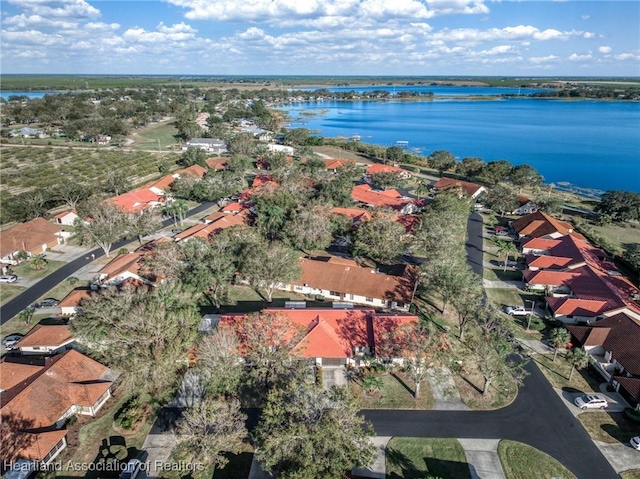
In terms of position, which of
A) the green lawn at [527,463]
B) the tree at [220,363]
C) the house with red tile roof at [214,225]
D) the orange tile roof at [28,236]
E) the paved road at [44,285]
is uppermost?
the tree at [220,363]

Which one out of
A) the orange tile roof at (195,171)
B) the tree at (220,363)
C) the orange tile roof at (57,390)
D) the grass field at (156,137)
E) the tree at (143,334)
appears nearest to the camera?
the tree at (220,363)

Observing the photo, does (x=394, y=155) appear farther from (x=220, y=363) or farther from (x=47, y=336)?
(x=47, y=336)

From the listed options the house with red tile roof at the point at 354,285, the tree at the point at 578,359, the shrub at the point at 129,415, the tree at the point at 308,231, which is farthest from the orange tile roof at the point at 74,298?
the tree at the point at 578,359

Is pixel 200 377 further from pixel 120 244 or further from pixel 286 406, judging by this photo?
pixel 120 244

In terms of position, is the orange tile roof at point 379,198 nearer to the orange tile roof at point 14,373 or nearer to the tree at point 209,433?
the tree at point 209,433

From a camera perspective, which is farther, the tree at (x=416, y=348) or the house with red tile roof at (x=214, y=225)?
the house with red tile roof at (x=214, y=225)
